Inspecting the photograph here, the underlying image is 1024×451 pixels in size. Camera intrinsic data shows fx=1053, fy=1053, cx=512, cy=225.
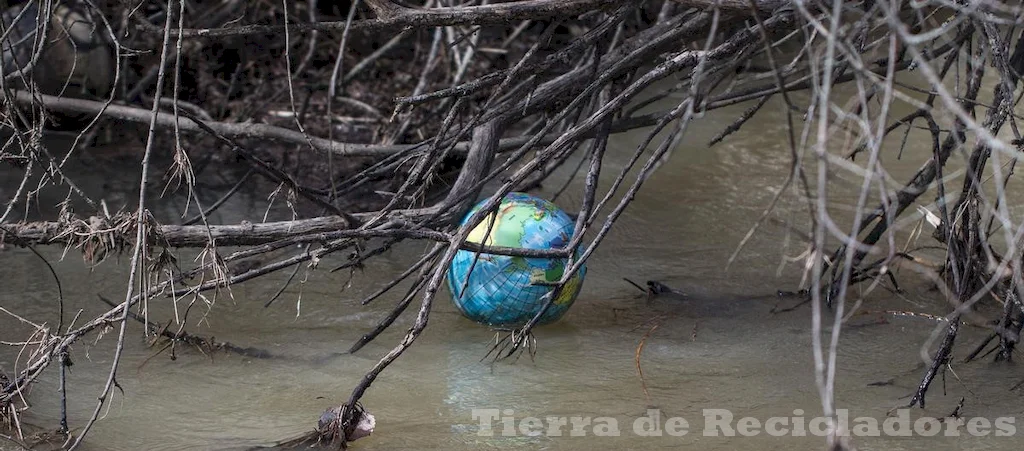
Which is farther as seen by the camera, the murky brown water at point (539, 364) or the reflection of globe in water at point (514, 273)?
the reflection of globe in water at point (514, 273)

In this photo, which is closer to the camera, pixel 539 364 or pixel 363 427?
pixel 363 427

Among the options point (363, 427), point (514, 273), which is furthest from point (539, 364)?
point (363, 427)

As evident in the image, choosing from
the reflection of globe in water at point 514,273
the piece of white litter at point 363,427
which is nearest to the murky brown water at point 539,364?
the piece of white litter at point 363,427

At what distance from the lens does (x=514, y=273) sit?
418cm

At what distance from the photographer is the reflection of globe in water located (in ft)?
13.7

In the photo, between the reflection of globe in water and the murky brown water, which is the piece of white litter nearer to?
the murky brown water

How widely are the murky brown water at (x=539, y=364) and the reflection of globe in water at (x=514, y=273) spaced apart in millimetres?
189

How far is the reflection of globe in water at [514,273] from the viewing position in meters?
4.19

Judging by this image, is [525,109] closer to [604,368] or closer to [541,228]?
[541,228]

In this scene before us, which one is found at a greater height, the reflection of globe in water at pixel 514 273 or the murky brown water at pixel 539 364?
the reflection of globe in water at pixel 514 273

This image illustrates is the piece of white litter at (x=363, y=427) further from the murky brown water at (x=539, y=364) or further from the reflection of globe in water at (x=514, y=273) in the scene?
the reflection of globe in water at (x=514, y=273)

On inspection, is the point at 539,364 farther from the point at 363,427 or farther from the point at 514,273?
the point at 363,427

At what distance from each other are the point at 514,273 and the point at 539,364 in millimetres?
Answer: 376

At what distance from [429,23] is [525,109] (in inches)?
27.7
